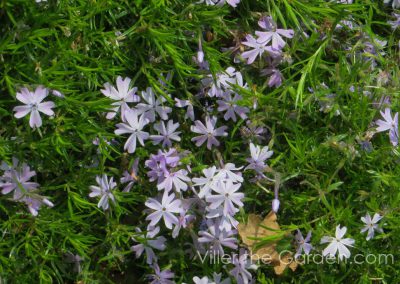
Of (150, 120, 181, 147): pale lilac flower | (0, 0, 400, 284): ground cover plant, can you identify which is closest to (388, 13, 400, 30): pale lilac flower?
(0, 0, 400, 284): ground cover plant

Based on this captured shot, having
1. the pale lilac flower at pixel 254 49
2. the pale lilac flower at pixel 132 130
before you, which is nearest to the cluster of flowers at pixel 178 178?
the pale lilac flower at pixel 132 130

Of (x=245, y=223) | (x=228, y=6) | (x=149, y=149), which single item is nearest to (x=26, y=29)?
(x=149, y=149)

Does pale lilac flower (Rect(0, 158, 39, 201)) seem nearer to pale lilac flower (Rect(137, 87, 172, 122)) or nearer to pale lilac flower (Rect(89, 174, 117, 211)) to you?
pale lilac flower (Rect(89, 174, 117, 211))

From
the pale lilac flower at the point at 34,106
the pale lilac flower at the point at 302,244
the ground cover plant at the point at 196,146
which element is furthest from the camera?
the pale lilac flower at the point at 302,244

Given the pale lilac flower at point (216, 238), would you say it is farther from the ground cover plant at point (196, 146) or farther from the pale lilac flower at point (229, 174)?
the pale lilac flower at point (229, 174)

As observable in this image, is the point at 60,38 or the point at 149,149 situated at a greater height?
the point at 60,38

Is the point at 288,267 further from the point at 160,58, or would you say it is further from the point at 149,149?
the point at 160,58
